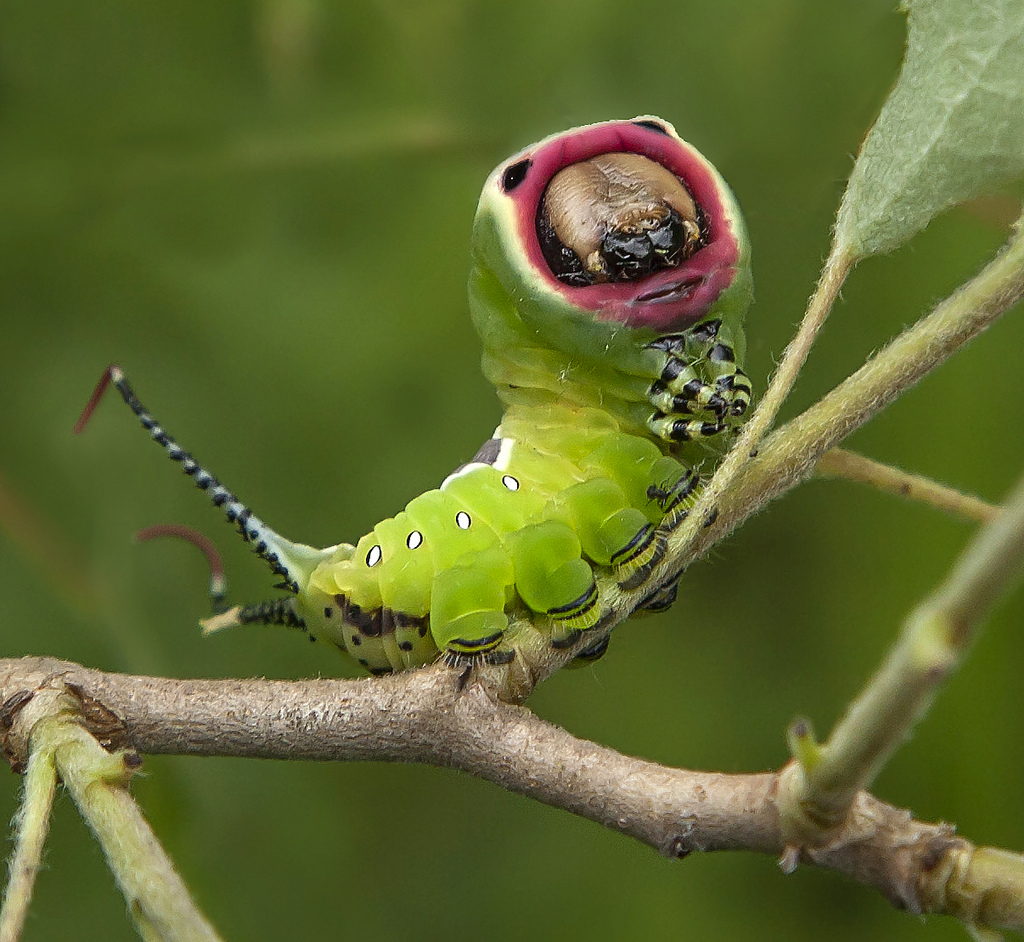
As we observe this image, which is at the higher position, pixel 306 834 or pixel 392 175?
pixel 392 175

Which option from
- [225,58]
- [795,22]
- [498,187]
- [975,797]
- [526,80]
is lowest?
[975,797]

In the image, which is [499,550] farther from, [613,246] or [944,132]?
[944,132]

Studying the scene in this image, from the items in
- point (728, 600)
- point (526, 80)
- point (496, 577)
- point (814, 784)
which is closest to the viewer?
point (814, 784)

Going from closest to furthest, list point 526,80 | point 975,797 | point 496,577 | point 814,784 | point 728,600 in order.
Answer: point 814,784 < point 496,577 < point 975,797 < point 728,600 < point 526,80

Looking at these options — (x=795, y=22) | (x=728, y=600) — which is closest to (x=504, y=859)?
(x=728, y=600)

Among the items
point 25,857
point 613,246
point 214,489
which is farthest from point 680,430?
point 25,857

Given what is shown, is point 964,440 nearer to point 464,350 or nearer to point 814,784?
point 464,350
